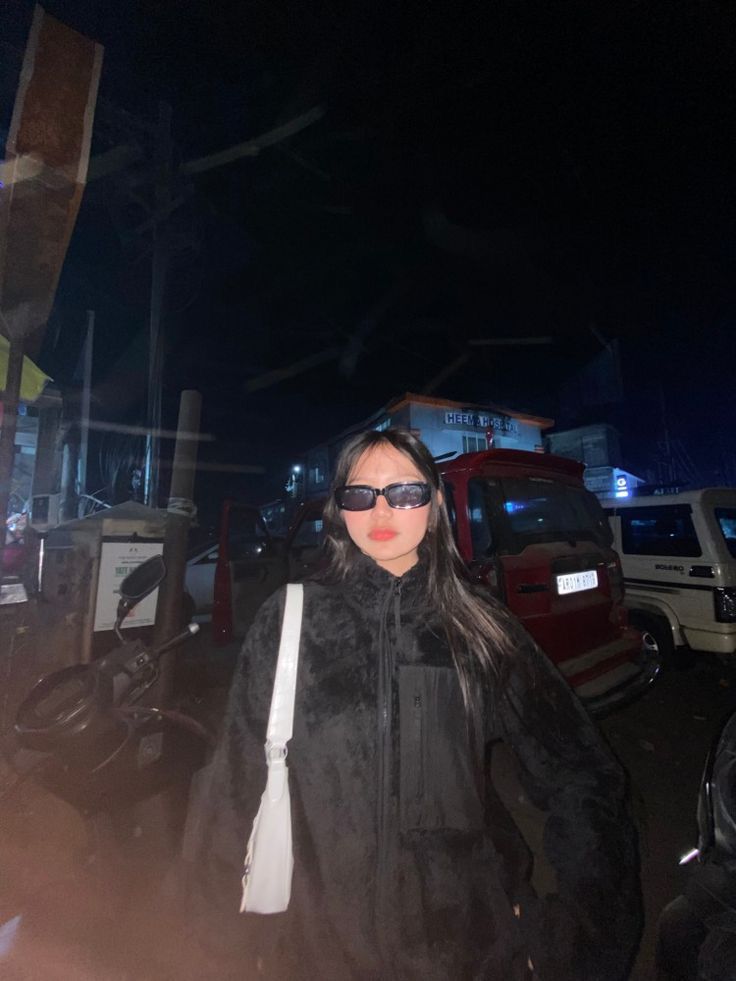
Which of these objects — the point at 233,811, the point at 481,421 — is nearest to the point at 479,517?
the point at 233,811

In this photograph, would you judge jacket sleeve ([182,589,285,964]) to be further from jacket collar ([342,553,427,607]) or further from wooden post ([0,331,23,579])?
wooden post ([0,331,23,579])

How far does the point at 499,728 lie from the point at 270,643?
0.74m

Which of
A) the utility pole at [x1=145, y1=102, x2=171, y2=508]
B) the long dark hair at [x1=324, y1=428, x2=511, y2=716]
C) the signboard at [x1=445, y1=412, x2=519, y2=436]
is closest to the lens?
the long dark hair at [x1=324, y1=428, x2=511, y2=716]

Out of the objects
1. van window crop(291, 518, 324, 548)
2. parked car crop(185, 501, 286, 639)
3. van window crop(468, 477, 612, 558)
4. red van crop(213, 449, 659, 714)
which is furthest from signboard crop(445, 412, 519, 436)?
red van crop(213, 449, 659, 714)

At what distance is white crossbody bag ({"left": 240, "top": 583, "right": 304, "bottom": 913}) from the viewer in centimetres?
107

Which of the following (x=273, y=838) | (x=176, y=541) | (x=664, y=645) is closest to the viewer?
(x=273, y=838)

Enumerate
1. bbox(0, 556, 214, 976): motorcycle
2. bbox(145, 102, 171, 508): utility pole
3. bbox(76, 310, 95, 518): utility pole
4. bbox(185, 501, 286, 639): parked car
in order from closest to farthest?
bbox(0, 556, 214, 976): motorcycle, bbox(185, 501, 286, 639): parked car, bbox(145, 102, 171, 508): utility pole, bbox(76, 310, 95, 518): utility pole

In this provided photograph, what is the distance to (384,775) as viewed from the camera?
44.5 inches

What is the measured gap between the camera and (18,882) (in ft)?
7.78

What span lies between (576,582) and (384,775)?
308 cm

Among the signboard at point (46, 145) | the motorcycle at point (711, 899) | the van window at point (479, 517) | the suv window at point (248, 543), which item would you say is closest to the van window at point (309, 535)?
the suv window at point (248, 543)

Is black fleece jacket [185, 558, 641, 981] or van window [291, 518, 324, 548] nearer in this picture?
black fleece jacket [185, 558, 641, 981]

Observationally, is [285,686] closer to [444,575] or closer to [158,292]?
[444,575]

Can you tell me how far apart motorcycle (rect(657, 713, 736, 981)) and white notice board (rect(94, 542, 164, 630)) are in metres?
3.28
